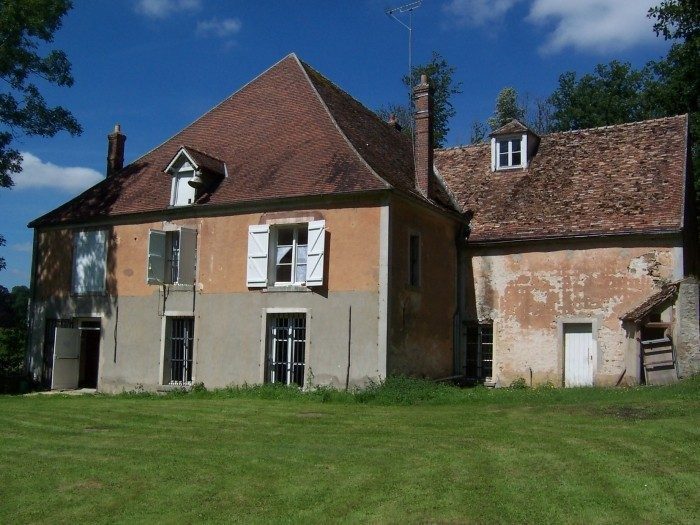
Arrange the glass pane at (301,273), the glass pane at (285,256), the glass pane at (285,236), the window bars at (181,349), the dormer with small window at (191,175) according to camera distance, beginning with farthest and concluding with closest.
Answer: the dormer with small window at (191,175) → the window bars at (181,349) → the glass pane at (285,236) → the glass pane at (285,256) → the glass pane at (301,273)

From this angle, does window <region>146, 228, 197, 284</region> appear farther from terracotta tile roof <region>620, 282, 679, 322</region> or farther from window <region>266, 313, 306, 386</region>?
terracotta tile roof <region>620, 282, 679, 322</region>

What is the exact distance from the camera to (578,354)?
18500 millimetres

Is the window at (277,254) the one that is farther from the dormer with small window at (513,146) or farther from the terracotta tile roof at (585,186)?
the dormer with small window at (513,146)

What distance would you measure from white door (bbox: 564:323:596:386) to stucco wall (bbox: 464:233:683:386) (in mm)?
202

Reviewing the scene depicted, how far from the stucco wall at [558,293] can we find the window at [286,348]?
5051mm

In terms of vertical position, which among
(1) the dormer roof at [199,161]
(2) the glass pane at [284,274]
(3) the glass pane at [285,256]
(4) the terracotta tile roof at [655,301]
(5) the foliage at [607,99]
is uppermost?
(5) the foliage at [607,99]

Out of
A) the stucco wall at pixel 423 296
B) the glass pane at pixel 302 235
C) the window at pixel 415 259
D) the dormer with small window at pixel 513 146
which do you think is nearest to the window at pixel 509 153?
the dormer with small window at pixel 513 146

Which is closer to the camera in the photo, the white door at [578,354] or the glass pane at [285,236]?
the glass pane at [285,236]

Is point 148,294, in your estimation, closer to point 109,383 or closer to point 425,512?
point 109,383

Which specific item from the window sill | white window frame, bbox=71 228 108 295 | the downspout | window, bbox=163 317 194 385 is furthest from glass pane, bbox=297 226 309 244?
the downspout

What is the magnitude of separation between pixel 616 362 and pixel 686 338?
1726 millimetres

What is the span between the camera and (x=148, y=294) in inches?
777

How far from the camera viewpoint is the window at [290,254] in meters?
17.7

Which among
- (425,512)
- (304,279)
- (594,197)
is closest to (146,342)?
(304,279)
